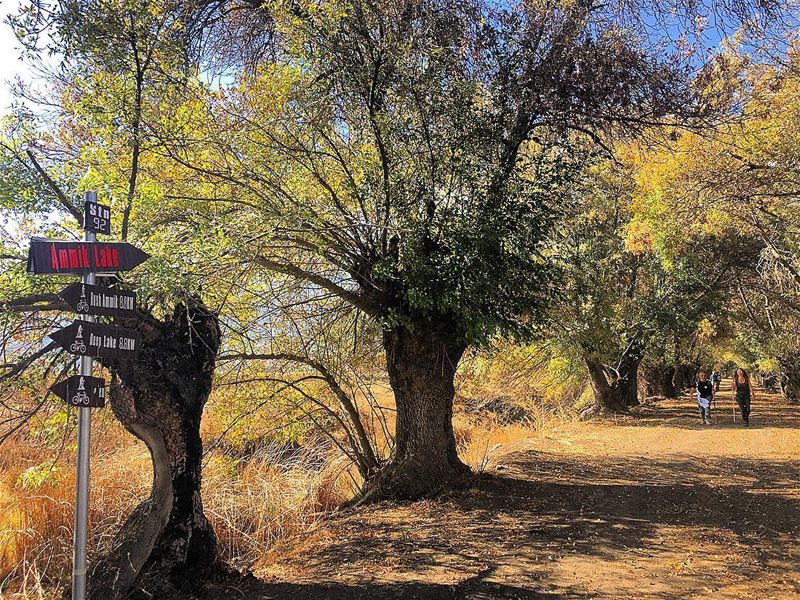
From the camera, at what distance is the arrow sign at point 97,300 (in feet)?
14.0

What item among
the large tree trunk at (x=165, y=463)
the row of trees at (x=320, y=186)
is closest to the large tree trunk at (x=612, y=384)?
the row of trees at (x=320, y=186)

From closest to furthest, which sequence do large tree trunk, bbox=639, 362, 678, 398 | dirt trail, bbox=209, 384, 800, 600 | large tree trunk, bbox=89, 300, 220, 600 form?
dirt trail, bbox=209, 384, 800, 600
large tree trunk, bbox=89, 300, 220, 600
large tree trunk, bbox=639, 362, 678, 398

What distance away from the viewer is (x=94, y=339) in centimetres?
425

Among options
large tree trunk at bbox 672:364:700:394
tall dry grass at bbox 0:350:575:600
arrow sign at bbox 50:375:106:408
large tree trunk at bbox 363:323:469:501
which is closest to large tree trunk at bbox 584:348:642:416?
tall dry grass at bbox 0:350:575:600

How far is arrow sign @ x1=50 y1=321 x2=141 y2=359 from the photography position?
416 centimetres

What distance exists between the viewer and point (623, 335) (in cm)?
2014

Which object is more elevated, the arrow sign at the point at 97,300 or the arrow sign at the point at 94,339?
the arrow sign at the point at 97,300

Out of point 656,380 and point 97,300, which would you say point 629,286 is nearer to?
point 656,380

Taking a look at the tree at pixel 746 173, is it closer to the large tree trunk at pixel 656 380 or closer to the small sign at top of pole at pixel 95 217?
the small sign at top of pole at pixel 95 217

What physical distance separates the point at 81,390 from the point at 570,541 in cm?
514

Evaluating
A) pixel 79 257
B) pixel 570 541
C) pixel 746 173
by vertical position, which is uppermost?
pixel 746 173

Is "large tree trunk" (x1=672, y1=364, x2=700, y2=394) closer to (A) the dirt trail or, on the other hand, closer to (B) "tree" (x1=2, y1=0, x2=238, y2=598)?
(A) the dirt trail

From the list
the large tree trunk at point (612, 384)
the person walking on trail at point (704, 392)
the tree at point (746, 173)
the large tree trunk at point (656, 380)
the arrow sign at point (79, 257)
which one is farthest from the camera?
the large tree trunk at point (656, 380)

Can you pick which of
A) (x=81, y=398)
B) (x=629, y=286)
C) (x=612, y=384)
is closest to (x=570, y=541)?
(x=81, y=398)
